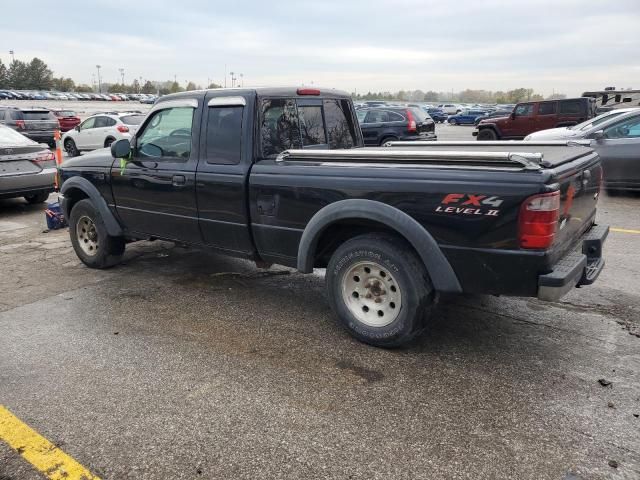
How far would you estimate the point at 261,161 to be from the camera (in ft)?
14.0

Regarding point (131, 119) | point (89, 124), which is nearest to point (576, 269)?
point (131, 119)

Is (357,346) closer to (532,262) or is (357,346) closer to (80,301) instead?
(532,262)

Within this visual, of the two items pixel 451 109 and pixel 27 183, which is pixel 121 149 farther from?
pixel 451 109

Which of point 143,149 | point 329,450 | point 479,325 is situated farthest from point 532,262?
point 143,149

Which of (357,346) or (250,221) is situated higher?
(250,221)

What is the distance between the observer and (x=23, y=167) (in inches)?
352

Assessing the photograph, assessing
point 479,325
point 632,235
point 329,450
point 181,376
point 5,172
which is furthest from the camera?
point 5,172

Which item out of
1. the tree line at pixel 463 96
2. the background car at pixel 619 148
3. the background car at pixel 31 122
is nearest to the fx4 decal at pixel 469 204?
the background car at pixel 619 148

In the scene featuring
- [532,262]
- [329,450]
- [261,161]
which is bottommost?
[329,450]

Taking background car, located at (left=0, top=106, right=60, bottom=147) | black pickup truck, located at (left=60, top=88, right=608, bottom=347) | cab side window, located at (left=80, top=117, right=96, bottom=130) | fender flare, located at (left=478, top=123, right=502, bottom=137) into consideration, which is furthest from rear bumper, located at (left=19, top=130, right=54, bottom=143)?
fender flare, located at (left=478, top=123, right=502, bottom=137)

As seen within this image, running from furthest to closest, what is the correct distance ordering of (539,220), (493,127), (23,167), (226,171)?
(493,127), (23,167), (226,171), (539,220)

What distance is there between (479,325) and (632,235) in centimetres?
389

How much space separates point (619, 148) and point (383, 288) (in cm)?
786

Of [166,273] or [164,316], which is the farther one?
[166,273]
